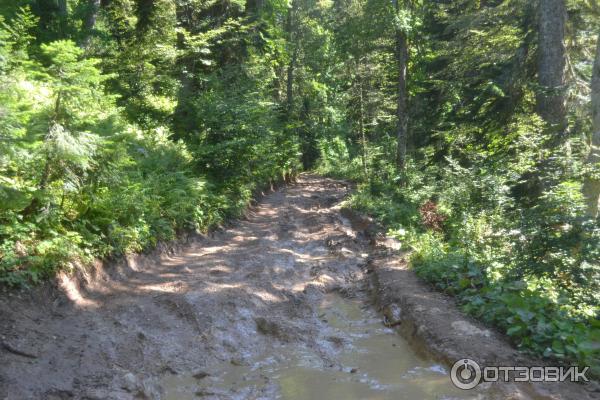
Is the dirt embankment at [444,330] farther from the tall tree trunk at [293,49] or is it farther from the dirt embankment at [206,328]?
the tall tree trunk at [293,49]

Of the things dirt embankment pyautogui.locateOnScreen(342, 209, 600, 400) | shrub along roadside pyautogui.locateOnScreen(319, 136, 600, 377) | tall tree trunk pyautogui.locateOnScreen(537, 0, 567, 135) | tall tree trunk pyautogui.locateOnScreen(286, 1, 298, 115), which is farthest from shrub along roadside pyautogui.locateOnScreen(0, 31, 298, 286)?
tall tree trunk pyautogui.locateOnScreen(286, 1, 298, 115)

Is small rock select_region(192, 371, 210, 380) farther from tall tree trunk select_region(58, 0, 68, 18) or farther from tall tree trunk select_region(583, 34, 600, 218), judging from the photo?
tall tree trunk select_region(58, 0, 68, 18)

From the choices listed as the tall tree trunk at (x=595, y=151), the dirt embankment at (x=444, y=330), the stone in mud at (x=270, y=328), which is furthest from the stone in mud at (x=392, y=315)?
the tall tree trunk at (x=595, y=151)

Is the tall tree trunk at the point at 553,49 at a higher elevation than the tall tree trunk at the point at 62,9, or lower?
lower

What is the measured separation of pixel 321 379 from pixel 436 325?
6.43ft

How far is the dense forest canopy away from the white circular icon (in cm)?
78

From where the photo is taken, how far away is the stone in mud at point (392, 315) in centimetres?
724

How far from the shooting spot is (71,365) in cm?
495

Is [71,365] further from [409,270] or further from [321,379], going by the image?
[409,270]

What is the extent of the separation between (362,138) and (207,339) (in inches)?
851

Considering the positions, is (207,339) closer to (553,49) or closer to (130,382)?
(130,382)

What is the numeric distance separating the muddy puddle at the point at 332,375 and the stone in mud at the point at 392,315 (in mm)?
284

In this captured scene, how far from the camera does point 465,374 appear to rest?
5238 millimetres

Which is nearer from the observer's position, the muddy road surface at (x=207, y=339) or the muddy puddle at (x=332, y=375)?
the muddy road surface at (x=207, y=339)
